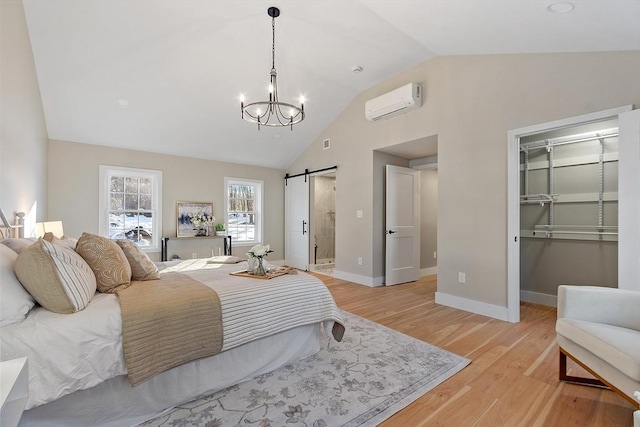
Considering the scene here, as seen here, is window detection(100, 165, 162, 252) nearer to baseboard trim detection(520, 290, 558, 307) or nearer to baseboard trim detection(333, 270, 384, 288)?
baseboard trim detection(333, 270, 384, 288)

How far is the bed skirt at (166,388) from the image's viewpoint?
4.89ft

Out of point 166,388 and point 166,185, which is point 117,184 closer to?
point 166,185

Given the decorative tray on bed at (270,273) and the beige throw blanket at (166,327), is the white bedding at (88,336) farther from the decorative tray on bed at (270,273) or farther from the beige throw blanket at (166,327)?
the decorative tray on bed at (270,273)

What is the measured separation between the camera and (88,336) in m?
1.46

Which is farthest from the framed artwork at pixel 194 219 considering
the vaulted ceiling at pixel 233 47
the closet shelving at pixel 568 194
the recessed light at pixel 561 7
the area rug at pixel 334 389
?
the recessed light at pixel 561 7

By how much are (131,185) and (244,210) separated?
213 cm

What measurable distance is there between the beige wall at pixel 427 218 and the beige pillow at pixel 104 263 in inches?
197

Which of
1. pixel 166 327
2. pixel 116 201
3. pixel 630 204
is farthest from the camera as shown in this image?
pixel 116 201

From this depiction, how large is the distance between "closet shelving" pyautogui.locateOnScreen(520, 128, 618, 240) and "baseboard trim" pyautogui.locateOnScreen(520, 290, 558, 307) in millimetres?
769

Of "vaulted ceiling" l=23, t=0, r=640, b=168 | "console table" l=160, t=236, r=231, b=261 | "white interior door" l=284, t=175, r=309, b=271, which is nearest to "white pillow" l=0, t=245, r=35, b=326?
"vaulted ceiling" l=23, t=0, r=640, b=168

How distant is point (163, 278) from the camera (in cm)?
233

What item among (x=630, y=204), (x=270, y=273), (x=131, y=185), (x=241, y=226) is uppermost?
(x=131, y=185)

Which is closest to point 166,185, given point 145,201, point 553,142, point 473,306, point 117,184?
point 145,201

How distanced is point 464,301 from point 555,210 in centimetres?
172
